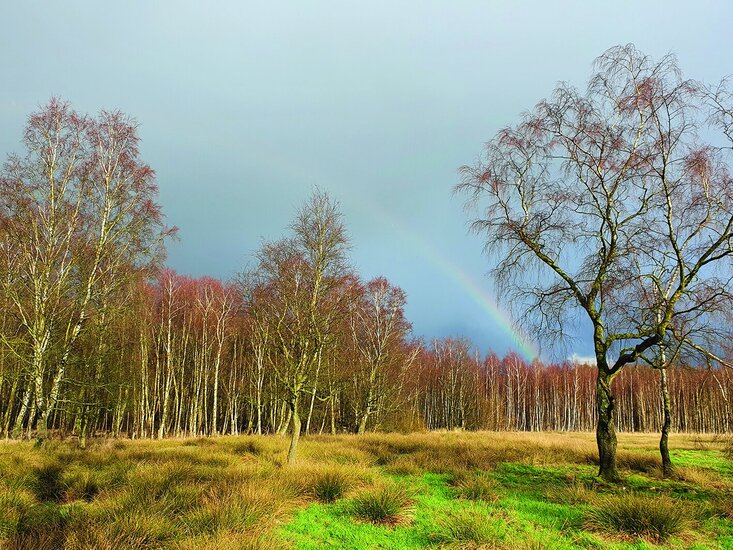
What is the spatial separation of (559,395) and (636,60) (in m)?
54.6

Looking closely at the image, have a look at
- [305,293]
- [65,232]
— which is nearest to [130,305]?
[65,232]

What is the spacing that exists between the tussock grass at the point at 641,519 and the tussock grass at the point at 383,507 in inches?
105

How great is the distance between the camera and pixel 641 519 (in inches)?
230

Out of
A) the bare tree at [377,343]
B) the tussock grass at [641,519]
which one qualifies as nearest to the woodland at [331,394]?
the tussock grass at [641,519]

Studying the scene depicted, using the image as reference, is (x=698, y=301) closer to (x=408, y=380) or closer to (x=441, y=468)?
(x=441, y=468)

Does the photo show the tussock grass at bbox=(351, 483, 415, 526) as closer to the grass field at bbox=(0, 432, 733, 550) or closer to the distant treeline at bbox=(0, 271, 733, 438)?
the grass field at bbox=(0, 432, 733, 550)

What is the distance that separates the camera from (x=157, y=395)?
29.8 m

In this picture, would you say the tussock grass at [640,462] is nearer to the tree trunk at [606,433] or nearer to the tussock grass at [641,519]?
the tree trunk at [606,433]

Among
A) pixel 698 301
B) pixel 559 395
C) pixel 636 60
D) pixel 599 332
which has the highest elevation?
pixel 636 60

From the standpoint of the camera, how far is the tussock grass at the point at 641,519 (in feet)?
18.6

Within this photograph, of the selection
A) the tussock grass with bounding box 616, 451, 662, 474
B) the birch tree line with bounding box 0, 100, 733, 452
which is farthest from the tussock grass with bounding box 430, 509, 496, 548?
the tussock grass with bounding box 616, 451, 662, 474

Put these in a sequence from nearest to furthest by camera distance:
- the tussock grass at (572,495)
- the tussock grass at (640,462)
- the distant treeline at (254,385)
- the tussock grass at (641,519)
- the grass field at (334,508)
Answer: the grass field at (334,508) < the tussock grass at (641,519) < the tussock grass at (572,495) < the tussock grass at (640,462) < the distant treeline at (254,385)

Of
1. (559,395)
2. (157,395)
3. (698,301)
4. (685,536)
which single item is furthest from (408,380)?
(559,395)

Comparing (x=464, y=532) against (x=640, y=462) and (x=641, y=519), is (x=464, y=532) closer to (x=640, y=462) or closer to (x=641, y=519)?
(x=641, y=519)
